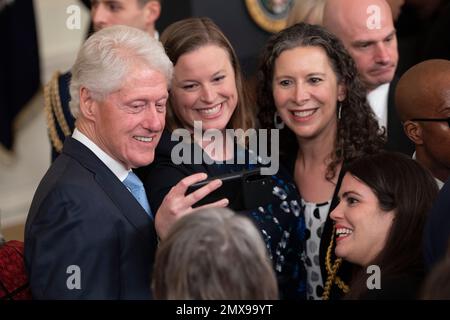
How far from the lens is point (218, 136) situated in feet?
9.35

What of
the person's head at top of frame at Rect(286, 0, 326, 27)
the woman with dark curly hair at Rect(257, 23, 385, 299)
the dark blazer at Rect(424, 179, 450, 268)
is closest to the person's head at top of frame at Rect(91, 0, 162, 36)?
the person's head at top of frame at Rect(286, 0, 326, 27)

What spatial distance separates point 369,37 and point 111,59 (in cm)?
130

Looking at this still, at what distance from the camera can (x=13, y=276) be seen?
2230 mm

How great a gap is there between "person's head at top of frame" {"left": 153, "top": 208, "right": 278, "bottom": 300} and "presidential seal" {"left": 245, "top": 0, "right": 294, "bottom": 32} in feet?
9.07

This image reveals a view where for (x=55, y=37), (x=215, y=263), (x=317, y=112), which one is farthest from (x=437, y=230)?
(x=55, y=37)

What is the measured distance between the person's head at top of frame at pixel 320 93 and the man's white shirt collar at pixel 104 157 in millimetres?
689

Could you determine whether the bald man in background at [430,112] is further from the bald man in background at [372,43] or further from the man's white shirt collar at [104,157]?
the man's white shirt collar at [104,157]

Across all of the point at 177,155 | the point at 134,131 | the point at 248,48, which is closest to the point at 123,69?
the point at 134,131

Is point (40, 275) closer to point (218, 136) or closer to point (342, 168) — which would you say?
point (218, 136)

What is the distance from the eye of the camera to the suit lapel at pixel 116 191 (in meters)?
2.30

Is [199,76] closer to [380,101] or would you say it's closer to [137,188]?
[137,188]

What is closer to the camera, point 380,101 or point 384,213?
point 384,213

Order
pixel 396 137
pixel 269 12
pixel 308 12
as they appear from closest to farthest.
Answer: pixel 396 137, pixel 308 12, pixel 269 12

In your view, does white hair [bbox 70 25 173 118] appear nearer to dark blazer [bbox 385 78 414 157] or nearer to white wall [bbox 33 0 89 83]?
dark blazer [bbox 385 78 414 157]
